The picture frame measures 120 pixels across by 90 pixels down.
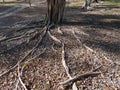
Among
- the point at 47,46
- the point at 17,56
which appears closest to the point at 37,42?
the point at 47,46

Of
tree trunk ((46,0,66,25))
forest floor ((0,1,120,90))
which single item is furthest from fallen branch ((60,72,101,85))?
tree trunk ((46,0,66,25))

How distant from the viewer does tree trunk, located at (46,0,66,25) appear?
12555mm

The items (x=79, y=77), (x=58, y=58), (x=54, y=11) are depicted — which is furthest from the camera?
(x=54, y=11)

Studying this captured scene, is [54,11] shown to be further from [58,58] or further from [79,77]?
[79,77]

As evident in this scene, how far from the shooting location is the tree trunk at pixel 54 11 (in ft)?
Result: 41.2

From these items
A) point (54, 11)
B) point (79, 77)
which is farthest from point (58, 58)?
point (54, 11)

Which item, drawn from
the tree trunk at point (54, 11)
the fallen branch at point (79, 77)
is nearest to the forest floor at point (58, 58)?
the fallen branch at point (79, 77)

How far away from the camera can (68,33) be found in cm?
1117

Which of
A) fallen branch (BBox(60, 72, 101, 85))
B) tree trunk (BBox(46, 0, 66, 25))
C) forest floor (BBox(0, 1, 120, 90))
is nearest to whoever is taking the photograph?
fallen branch (BBox(60, 72, 101, 85))

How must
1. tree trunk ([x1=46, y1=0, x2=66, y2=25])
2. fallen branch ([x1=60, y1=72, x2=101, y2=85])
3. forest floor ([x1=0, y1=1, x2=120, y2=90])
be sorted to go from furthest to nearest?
tree trunk ([x1=46, y1=0, x2=66, y2=25])
forest floor ([x1=0, y1=1, x2=120, y2=90])
fallen branch ([x1=60, y1=72, x2=101, y2=85])

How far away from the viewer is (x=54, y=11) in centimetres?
1277

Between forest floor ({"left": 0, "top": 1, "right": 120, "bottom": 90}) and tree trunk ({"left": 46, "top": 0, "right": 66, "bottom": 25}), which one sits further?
tree trunk ({"left": 46, "top": 0, "right": 66, "bottom": 25})

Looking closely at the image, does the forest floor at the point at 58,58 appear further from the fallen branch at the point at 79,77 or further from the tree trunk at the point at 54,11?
the tree trunk at the point at 54,11

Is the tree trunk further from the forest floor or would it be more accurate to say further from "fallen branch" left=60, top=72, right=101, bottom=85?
"fallen branch" left=60, top=72, right=101, bottom=85
